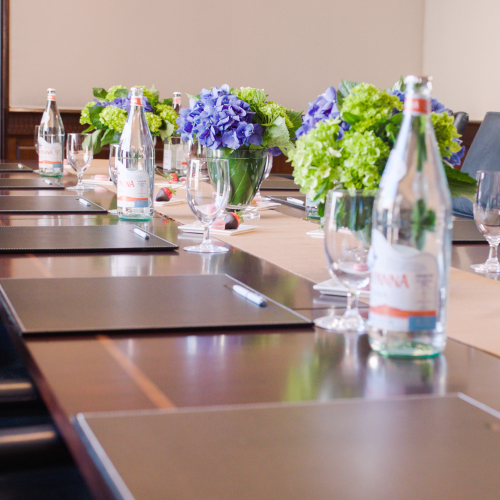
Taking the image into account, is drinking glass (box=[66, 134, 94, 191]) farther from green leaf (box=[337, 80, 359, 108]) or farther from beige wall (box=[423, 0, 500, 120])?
beige wall (box=[423, 0, 500, 120])

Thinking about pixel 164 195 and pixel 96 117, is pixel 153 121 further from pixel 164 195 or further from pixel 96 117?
pixel 164 195

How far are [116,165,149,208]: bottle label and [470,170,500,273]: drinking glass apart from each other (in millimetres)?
784

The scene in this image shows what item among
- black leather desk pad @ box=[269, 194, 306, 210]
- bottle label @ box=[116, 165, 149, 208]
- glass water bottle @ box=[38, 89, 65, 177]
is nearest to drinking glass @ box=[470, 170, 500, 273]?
bottle label @ box=[116, 165, 149, 208]

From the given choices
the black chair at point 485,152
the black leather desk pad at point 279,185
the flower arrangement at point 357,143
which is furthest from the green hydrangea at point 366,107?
the black chair at point 485,152

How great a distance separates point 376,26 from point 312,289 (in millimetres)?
5607

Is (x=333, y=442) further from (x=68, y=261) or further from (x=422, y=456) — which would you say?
(x=68, y=261)

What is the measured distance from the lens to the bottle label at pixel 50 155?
2.82 meters

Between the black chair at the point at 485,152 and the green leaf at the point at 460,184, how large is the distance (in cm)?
263

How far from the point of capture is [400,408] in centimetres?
63

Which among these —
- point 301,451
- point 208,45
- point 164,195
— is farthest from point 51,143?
point 208,45

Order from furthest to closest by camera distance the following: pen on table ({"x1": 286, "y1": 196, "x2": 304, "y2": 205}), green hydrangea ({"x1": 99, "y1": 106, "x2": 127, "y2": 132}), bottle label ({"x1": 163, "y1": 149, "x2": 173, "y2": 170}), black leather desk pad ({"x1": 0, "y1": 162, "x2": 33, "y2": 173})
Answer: black leather desk pad ({"x1": 0, "y1": 162, "x2": 33, "y2": 173}), bottle label ({"x1": 163, "y1": 149, "x2": 173, "y2": 170}), green hydrangea ({"x1": 99, "y1": 106, "x2": 127, "y2": 132}), pen on table ({"x1": 286, "y1": 196, "x2": 304, "y2": 205})

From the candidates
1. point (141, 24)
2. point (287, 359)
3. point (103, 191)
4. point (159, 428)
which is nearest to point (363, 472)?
point (159, 428)

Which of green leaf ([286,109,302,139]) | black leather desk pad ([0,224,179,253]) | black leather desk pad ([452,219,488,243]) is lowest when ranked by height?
black leather desk pad ([0,224,179,253])

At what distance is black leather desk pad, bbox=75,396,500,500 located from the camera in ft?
1.57
